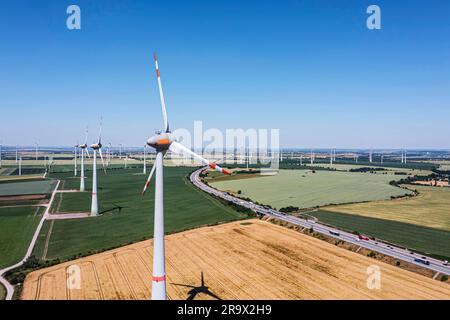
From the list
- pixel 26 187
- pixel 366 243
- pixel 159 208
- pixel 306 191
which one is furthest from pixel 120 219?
pixel 26 187

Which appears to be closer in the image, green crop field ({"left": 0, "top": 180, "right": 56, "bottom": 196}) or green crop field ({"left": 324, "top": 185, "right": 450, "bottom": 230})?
green crop field ({"left": 324, "top": 185, "right": 450, "bottom": 230})

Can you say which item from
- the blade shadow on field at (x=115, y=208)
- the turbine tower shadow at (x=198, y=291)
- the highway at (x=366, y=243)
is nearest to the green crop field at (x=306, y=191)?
the highway at (x=366, y=243)

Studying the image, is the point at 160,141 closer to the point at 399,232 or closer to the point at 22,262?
the point at 22,262

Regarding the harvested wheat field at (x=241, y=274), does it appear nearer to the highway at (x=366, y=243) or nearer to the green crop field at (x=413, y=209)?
the highway at (x=366, y=243)

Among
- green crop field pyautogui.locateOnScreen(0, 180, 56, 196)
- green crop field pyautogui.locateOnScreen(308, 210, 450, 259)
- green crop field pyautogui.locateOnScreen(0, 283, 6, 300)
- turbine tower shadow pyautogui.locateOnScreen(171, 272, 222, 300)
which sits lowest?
green crop field pyautogui.locateOnScreen(0, 283, 6, 300)

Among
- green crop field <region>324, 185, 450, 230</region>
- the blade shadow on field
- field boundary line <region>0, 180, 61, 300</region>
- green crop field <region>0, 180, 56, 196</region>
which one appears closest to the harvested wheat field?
field boundary line <region>0, 180, 61, 300</region>

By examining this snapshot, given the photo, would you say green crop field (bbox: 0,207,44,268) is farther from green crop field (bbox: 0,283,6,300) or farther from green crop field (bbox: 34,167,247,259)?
green crop field (bbox: 0,283,6,300)
